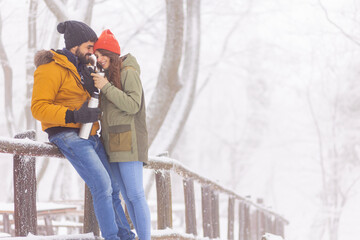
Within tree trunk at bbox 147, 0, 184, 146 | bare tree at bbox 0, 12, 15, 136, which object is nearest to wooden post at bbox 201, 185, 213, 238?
tree trunk at bbox 147, 0, 184, 146

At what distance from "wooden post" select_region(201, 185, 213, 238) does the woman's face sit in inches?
140

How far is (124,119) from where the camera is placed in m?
3.65

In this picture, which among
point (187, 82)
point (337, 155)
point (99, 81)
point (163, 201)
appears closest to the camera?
point (99, 81)

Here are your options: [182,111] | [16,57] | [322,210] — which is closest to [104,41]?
[182,111]

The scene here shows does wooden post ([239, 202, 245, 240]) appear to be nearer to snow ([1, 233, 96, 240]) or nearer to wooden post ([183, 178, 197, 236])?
wooden post ([183, 178, 197, 236])

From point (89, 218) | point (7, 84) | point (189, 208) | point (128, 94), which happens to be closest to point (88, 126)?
point (128, 94)

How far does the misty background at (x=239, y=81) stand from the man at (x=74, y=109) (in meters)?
3.93

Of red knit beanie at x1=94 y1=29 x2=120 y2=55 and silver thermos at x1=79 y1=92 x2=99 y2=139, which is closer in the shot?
silver thermos at x1=79 y1=92 x2=99 y2=139

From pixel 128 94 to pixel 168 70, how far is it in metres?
4.52

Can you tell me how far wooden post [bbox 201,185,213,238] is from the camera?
678 centimetres

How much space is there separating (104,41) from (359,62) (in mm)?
17673

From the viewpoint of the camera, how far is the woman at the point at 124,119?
357 cm

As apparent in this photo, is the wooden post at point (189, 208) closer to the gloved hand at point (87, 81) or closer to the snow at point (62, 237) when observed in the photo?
the snow at point (62, 237)

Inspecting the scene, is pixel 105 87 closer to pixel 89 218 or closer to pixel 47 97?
pixel 47 97
